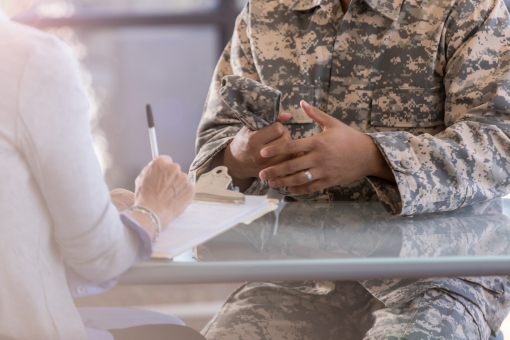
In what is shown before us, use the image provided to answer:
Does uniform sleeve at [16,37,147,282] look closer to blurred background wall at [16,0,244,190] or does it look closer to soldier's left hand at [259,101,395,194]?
soldier's left hand at [259,101,395,194]

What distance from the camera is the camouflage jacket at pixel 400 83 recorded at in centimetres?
132

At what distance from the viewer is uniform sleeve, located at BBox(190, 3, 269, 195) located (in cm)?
159

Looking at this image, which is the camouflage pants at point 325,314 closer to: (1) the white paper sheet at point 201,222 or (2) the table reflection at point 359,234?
(2) the table reflection at point 359,234

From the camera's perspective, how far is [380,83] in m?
1.56

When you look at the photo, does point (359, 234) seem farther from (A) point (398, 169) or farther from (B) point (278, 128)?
(B) point (278, 128)

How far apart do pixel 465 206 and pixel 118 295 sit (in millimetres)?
1816

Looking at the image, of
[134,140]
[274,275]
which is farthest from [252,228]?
[134,140]

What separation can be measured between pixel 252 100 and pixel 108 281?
1.92ft

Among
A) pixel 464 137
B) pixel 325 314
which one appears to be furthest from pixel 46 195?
pixel 464 137

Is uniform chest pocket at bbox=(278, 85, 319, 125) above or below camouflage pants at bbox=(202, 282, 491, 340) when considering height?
above

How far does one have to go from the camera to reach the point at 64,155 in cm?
72

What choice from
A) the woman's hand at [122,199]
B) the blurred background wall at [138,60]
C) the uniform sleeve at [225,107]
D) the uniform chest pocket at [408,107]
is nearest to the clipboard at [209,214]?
the woman's hand at [122,199]

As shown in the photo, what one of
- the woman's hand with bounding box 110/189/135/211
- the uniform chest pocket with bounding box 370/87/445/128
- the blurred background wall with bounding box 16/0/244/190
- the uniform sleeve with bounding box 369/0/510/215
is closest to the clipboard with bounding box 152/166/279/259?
the woman's hand with bounding box 110/189/135/211

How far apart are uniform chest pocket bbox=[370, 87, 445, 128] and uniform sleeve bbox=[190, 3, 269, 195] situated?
36 centimetres
